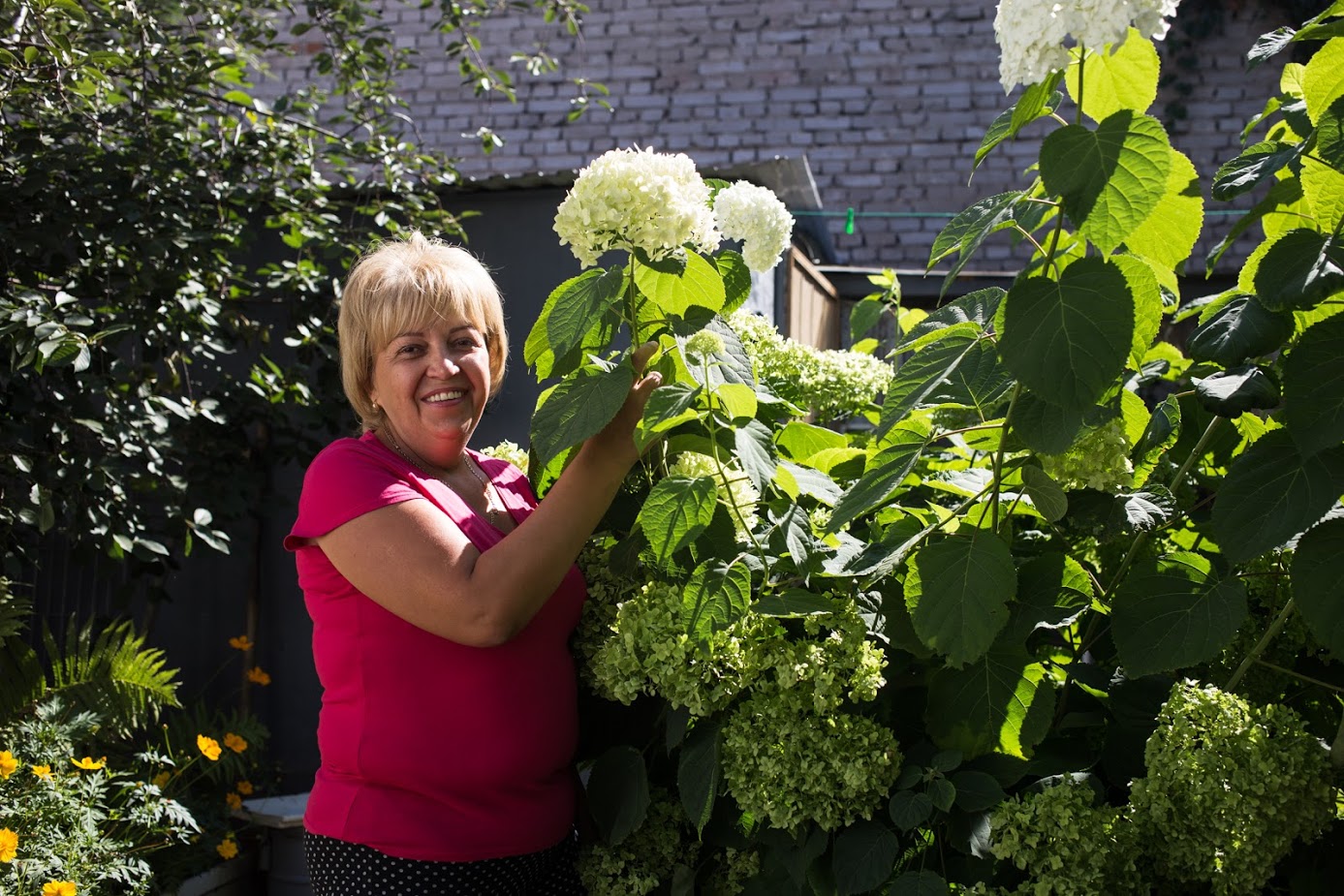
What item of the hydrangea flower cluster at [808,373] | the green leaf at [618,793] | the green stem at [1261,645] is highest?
the hydrangea flower cluster at [808,373]

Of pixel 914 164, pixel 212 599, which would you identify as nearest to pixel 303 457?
pixel 212 599

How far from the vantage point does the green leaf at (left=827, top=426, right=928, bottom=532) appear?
1.35 meters

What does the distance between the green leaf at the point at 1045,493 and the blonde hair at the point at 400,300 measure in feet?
2.80

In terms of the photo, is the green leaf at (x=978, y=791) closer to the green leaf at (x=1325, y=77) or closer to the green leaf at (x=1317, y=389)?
the green leaf at (x=1317, y=389)

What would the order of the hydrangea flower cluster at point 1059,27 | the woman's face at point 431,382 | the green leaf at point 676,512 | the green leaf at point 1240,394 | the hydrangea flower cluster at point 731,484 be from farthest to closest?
the woman's face at point 431,382, the hydrangea flower cluster at point 731,484, the green leaf at point 676,512, the green leaf at point 1240,394, the hydrangea flower cluster at point 1059,27

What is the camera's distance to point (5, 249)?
3590 mm

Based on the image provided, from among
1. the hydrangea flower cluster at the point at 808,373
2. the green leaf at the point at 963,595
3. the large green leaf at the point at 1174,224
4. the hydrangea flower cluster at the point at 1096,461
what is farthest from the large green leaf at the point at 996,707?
the hydrangea flower cluster at the point at 808,373

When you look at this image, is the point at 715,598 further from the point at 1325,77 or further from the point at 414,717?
the point at 1325,77

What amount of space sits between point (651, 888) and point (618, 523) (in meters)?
0.49

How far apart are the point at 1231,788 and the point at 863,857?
1.29 feet

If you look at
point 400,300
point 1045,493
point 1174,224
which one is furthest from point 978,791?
point 400,300

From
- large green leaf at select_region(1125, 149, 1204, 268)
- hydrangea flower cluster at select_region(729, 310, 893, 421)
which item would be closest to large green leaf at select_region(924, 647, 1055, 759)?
large green leaf at select_region(1125, 149, 1204, 268)

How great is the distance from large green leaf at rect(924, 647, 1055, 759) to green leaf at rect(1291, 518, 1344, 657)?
0.30 meters

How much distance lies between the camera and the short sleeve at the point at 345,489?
5.27 feet
